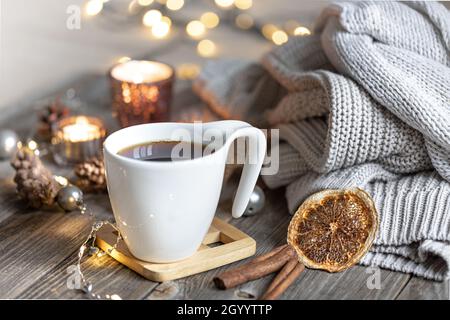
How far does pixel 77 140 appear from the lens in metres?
1.21

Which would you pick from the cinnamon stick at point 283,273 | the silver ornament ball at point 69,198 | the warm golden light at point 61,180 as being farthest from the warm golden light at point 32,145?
the cinnamon stick at point 283,273

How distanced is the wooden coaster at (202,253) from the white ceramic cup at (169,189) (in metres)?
0.01

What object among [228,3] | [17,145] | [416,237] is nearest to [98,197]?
[17,145]

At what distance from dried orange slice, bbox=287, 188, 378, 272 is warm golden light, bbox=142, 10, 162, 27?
848mm

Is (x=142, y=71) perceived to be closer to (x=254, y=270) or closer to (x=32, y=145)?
(x=32, y=145)

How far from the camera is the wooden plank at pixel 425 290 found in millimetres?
854

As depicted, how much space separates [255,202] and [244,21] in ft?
2.84

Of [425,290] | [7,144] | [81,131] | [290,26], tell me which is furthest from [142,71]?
[425,290]

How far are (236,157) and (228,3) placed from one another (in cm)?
73

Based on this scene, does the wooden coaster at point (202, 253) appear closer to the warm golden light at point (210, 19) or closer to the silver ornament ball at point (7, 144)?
the silver ornament ball at point (7, 144)

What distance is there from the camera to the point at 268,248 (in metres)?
0.96

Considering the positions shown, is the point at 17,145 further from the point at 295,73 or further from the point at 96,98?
the point at 295,73

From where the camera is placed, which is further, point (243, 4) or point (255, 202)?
point (243, 4)

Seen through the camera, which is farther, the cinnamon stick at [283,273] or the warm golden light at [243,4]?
the warm golden light at [243,4]
